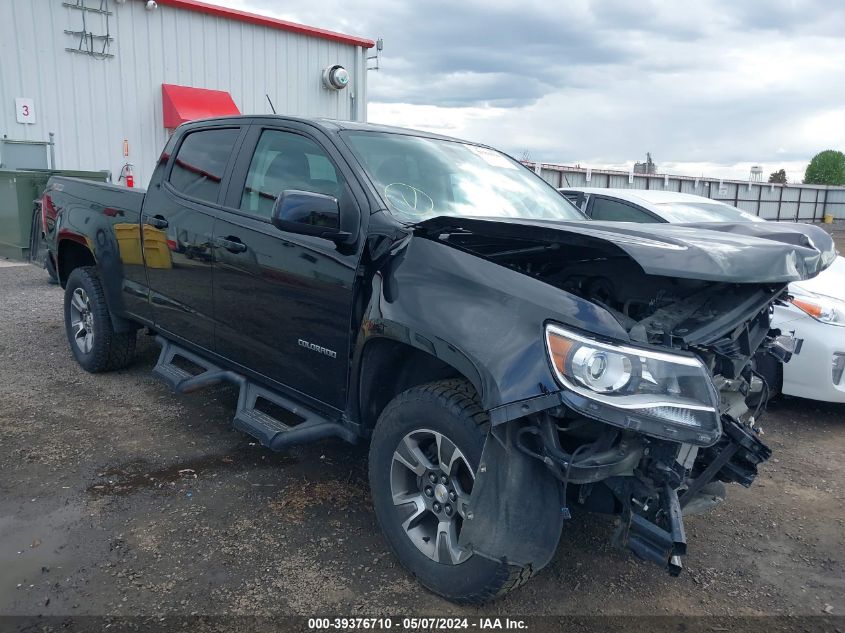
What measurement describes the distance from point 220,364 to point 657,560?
2.74 metres

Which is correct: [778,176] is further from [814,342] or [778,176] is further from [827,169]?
[814,342]

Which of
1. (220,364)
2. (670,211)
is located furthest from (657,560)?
(670,211)

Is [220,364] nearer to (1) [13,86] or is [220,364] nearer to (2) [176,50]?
(1) [13,86]

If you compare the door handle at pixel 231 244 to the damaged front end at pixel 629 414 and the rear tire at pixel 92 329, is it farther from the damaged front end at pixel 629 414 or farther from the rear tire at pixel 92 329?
the rear tire at pixel 92 329

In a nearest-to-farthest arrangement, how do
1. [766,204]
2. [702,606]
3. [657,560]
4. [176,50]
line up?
[657,560] → [702,606] → [176,50] → [766,204]

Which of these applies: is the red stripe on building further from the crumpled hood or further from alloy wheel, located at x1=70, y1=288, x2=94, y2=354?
the crumpled hood

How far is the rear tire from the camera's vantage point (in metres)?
5.15

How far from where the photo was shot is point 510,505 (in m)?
2.34

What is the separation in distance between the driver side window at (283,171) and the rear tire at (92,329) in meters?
2.05

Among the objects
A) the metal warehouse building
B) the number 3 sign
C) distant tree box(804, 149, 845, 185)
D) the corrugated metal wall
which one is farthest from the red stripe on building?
distant tree box(804, 149, 845, 185)

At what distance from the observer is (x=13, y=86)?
13211mm

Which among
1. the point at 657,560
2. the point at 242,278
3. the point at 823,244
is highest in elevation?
the point at 823,244

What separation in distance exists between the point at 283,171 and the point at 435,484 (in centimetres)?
191

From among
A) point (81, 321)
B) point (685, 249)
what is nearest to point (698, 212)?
point (685, 249)
